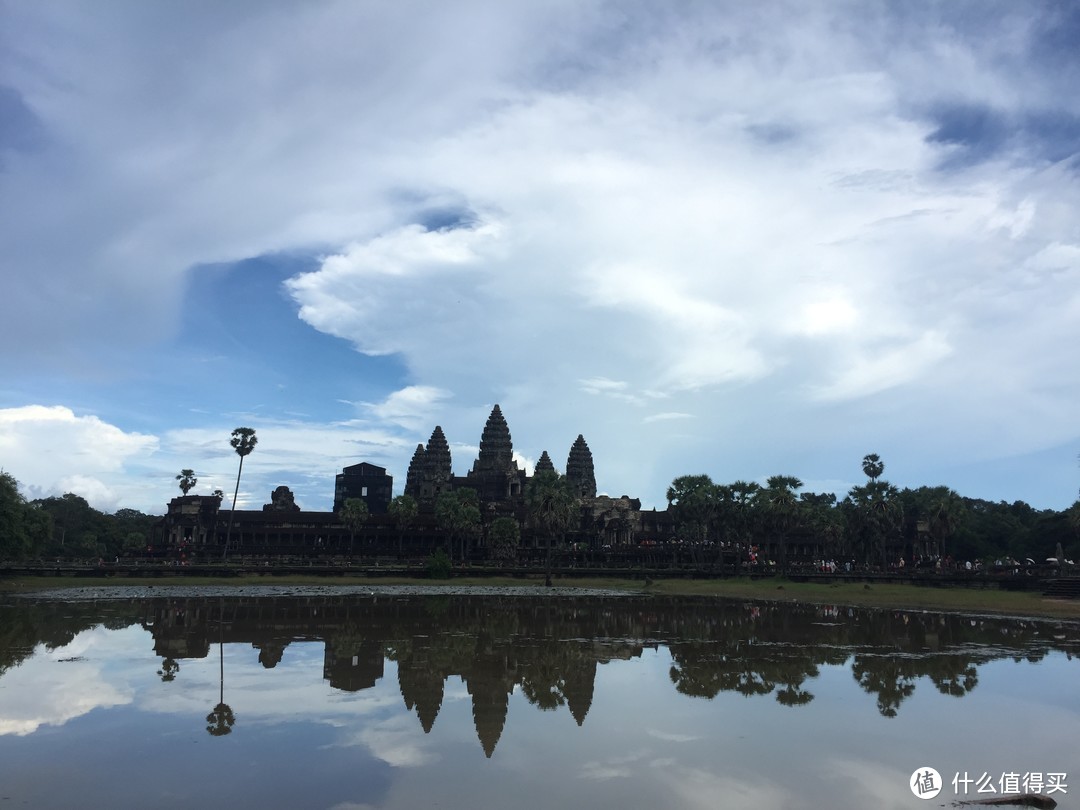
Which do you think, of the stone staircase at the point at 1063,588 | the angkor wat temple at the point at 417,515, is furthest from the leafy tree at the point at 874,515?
the angkor wat temple at the point at 417,515

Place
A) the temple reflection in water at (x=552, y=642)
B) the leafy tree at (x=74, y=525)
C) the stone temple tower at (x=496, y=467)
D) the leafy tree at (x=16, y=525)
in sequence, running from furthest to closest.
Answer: the stone temple tower at (x=496, y=467)
the leafy tree at (x=74, y=525)
the leafy tree at (x=16, y=525)
the temple reflection in water at (x=552, y=642)

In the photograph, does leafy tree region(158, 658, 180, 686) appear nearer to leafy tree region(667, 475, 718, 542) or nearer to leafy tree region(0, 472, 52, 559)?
leafy tree region(0, 472, 52, 559)

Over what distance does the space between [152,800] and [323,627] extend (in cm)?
2608

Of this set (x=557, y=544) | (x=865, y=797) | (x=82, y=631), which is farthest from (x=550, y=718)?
(x=557, y=544)

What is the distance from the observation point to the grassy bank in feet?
170

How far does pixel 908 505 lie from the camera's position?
366 feet

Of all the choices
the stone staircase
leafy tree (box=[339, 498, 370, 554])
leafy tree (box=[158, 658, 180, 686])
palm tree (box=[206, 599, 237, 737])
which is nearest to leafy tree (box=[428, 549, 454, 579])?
leafy tree (box=[339, 498, 370, 554])

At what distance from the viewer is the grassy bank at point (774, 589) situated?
51.8 m

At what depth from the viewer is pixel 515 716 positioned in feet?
64.0

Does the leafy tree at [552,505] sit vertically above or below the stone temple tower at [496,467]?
below

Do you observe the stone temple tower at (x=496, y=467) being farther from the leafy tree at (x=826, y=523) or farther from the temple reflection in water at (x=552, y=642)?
the temple reflection in water at (x=552, y=642)

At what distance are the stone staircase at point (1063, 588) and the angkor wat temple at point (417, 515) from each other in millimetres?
68245

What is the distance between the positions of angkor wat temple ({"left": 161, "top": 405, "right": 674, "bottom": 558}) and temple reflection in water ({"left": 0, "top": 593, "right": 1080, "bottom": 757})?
200ft

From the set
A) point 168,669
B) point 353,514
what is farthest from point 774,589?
point 353,514
